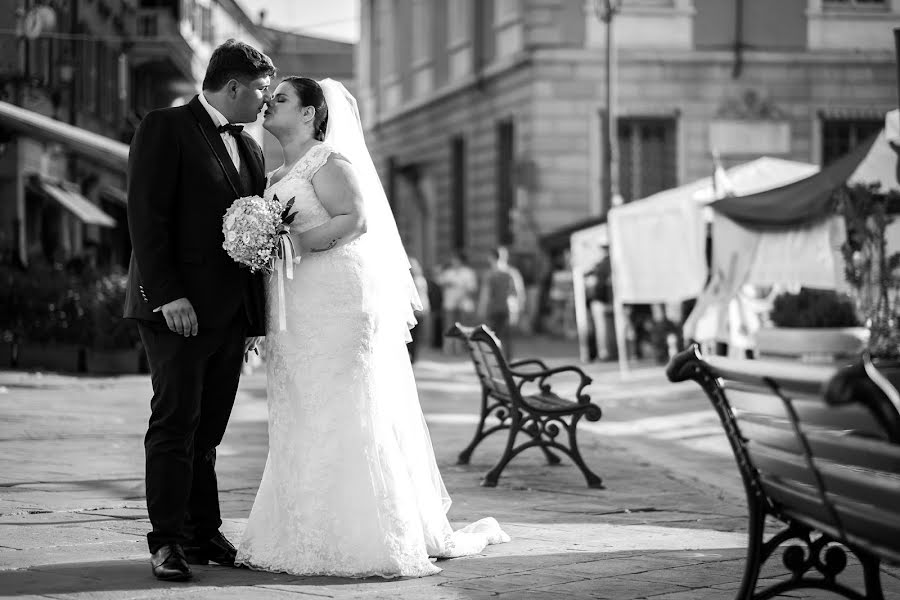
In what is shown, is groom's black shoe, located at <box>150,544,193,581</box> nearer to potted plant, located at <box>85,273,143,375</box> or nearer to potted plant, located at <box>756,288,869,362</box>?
potted plant, located at <box>756,288,869,362</box>

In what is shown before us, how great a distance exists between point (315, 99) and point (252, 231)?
2.78ft

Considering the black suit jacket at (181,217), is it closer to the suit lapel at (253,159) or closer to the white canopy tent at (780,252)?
the suit lapel at (253,159)

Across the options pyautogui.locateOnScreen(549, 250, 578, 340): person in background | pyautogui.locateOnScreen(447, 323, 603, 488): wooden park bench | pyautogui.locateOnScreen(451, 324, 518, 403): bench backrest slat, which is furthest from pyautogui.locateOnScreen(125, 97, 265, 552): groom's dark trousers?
pyautogui.locateOnScreen(549, 250, 578, 340): person in background

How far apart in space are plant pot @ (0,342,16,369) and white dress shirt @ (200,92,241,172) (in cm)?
1434

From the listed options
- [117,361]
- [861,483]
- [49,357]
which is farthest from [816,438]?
[49,357]

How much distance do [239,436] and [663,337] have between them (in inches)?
487

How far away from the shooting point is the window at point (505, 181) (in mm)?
35000

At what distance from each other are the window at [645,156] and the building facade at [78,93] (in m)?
8.13

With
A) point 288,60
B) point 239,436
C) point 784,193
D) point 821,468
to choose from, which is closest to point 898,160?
point 784,193

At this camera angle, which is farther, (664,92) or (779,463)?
(664,92)

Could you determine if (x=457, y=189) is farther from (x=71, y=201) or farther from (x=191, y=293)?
(x=191, y=293)

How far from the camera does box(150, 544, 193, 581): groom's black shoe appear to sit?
572 centimetres

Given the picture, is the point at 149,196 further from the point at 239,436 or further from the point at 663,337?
the point at 663,337

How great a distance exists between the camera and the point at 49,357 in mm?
19719
